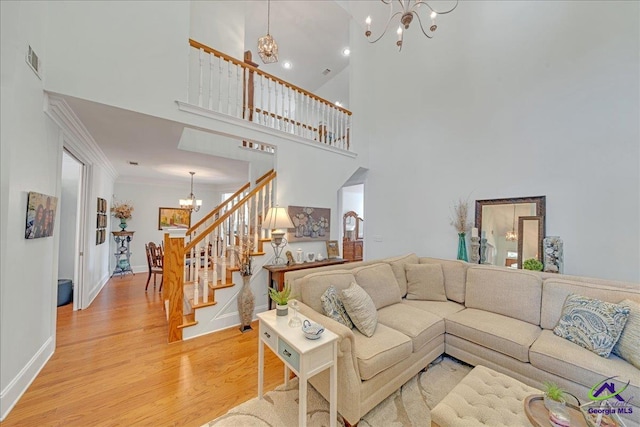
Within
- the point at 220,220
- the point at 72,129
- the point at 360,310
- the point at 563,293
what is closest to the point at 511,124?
the point at 563,293

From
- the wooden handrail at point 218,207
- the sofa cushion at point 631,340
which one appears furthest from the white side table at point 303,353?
the wooden handrail at point 218,207

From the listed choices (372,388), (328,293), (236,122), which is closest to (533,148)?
(328,293)

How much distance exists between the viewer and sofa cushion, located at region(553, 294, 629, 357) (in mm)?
1812

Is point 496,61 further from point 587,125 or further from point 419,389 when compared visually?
point 419,389

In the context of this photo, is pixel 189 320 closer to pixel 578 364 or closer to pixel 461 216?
pixel 578 364

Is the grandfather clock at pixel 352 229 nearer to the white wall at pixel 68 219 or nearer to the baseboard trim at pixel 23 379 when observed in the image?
the white wall at pixel 68 219

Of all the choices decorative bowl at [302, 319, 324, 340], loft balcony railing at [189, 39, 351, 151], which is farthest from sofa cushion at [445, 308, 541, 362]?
loft balcony railing at [189, 39, 351, 151]

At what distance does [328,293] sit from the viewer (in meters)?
2.11

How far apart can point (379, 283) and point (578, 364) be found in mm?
1537

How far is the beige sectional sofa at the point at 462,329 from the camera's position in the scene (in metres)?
1.69

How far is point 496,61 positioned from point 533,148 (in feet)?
4.68

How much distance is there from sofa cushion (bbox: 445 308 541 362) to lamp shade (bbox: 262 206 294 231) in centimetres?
232

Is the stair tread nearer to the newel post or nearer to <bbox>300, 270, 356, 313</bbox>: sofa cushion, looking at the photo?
the newel post

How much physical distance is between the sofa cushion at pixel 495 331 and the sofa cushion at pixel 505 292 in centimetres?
9
